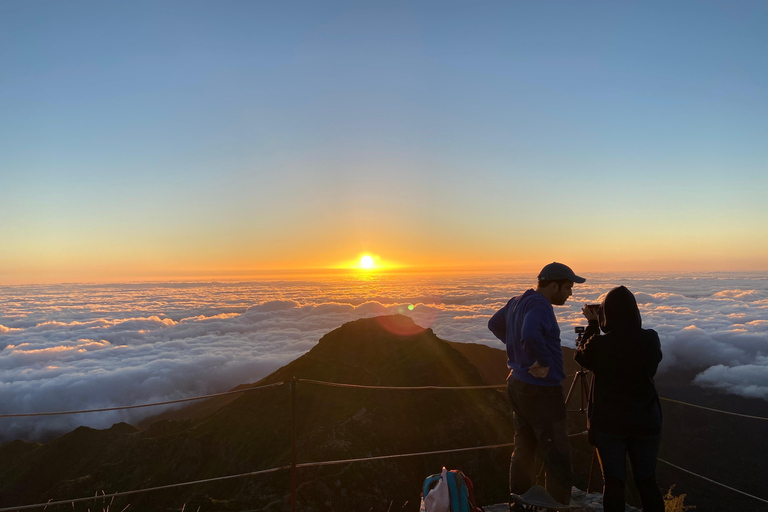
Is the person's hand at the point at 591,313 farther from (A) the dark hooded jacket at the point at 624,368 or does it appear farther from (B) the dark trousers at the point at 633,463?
(B) the dark trousers at the point at 633,463

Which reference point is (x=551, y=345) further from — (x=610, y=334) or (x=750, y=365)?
(x=750, y=365)

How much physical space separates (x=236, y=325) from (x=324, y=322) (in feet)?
130

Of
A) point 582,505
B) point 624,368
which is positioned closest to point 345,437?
point 582,505

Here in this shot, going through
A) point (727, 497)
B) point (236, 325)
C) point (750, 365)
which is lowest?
point (727, 497)

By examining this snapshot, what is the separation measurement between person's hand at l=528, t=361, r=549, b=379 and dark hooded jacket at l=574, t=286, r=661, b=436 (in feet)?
1.11

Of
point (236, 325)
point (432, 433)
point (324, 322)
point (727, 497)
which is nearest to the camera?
point (432, 433)

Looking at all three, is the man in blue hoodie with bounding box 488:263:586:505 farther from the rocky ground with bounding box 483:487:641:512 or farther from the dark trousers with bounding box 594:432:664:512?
the rocky ground with bounding box 483:487:641:512

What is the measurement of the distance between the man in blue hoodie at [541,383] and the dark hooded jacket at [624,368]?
0.38 metres

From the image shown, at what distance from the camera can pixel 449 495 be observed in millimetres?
3623

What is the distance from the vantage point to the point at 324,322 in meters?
113

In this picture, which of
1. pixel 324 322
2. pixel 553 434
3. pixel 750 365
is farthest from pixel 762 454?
pixel 553 434

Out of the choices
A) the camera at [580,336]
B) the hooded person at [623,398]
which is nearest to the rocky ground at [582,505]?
the hooded person at [623,398]

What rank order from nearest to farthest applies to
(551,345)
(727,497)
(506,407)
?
(551,345)
(506,407)
(727,497)

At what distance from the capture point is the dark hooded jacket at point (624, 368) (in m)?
3.32
